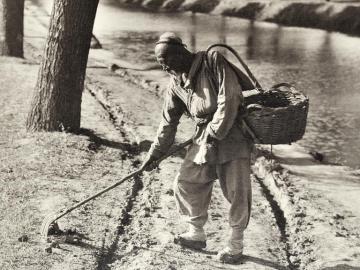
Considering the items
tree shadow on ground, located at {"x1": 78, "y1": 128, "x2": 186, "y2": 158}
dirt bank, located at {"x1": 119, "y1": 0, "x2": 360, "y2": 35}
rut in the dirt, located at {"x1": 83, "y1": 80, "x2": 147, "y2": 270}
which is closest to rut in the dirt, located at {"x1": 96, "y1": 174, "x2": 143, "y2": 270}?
rut in the dirt, located at {"x1": 83, "y1": 80, "x2": 147, "y2": 270}

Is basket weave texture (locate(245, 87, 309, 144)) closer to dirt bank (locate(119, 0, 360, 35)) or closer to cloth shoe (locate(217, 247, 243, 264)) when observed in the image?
cloth shoe (locate(217, 247, 243, 264))

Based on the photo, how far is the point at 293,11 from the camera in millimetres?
26359

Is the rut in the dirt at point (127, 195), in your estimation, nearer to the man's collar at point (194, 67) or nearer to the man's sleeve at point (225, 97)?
the man's sleeve at point (225, 97)

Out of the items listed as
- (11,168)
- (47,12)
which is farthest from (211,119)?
(47,12)

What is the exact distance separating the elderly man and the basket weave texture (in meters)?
0.13

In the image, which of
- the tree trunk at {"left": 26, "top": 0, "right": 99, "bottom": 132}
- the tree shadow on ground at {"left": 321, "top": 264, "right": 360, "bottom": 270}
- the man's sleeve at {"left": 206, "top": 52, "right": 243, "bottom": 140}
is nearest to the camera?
the man's sleeve at {"left": 206, "top": 52, "right": 243, "bottom": 140}

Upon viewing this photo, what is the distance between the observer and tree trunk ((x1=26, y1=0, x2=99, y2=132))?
802 centimetres

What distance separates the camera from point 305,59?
18.8m

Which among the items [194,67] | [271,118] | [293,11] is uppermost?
[293,11]

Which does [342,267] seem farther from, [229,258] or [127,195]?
[127,195]

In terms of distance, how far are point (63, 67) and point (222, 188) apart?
3.93 metres

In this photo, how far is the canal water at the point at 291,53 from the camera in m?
11.4

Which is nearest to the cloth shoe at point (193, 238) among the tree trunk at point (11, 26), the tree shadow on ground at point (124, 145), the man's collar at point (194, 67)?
the man's collar at point (194, 67)

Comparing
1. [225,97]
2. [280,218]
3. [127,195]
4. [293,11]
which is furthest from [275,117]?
[293,11]
